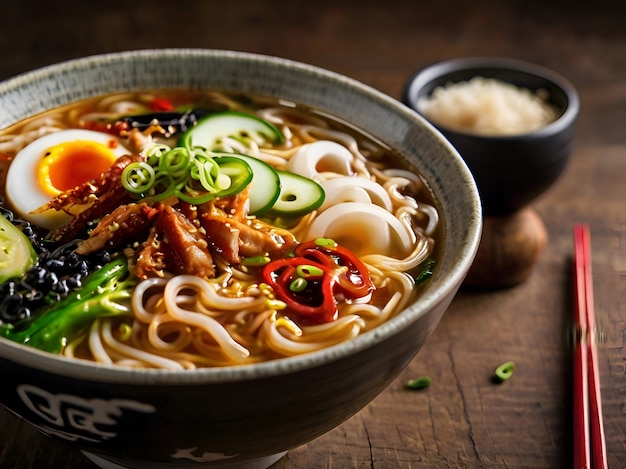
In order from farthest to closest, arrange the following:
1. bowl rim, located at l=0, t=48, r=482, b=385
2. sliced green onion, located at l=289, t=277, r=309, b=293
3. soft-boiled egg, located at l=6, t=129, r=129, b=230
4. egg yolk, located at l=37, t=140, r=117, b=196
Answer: egg yolk, located at l=37, t=140, r=117, b=196, soft-boiled egg, located at l=6, t=129, r=129, b=230, sliced green onion, located at l=289, t=277, r=309, b=293, bowl rim, located at l=0, t=48, r=482, b=385

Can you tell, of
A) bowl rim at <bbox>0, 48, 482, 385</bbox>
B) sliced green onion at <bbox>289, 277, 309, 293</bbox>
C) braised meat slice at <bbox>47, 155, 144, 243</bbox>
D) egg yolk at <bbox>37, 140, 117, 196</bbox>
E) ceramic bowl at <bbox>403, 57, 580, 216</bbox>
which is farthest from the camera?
ceramic bowl at <bbox>403, 57, 580, 216</bbox>

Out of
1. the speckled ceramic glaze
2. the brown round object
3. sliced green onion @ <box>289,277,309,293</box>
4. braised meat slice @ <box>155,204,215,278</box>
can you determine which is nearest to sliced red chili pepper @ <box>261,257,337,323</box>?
sliced green onion @ <box>289,277,309,293</box>

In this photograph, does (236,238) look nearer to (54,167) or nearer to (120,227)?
(120,227)

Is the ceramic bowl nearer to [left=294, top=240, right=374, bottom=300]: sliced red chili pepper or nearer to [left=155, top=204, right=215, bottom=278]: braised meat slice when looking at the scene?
[left=294, top=240, right=374, bottom=300]: sliced red chili pepper

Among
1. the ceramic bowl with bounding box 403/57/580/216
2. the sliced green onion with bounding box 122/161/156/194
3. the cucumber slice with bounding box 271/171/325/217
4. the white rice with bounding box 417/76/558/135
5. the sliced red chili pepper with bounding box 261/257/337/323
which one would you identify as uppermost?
the white rice with bounding box 417/76/558/135

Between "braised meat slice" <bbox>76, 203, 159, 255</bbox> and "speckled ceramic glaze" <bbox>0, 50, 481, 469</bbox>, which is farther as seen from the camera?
"braised meat slice" <bbox>76, 203, 159, 255</bbox>

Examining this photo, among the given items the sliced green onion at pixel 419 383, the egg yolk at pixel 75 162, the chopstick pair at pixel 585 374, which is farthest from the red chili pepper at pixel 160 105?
the chopstick pair at pixel 585 374

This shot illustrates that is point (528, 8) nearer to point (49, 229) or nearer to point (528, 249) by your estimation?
point (528, 249)
